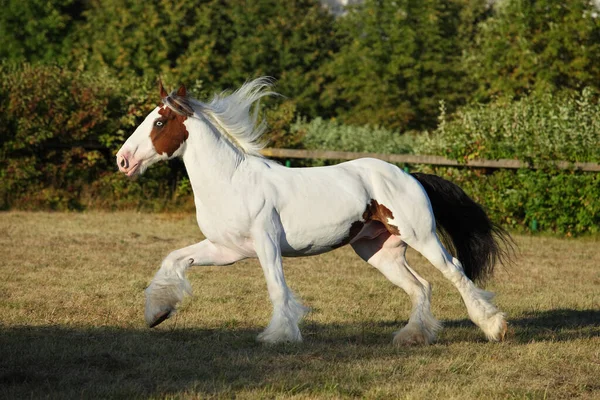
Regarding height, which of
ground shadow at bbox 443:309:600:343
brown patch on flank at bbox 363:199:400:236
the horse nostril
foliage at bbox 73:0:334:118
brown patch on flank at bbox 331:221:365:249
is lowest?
ground shadow at bbox 443:309:600:343

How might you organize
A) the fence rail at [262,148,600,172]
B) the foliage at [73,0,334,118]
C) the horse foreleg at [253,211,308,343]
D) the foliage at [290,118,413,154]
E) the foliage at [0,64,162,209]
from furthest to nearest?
the foliage at [73,0,334,118] < the foliage at [290,118,413,154] < the foliage at [0,64,162,209] < the fence rail at [262,148,600,172] < the horse foreleg at [253,211,308,343]

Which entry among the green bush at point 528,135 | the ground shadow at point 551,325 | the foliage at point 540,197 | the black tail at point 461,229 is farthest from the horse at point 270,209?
the green bush at point 528,135

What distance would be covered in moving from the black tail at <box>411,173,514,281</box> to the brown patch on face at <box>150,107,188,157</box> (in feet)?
7.19

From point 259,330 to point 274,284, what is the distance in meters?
0.98

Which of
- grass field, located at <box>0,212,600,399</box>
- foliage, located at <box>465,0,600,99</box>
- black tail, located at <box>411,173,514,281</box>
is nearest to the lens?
grass field, located at <box>0,212,600,399</box>

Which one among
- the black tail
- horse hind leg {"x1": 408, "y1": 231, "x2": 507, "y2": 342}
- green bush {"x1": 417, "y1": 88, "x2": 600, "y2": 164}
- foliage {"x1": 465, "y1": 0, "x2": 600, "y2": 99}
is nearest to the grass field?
horse hind leg {"x1": 408, "y1": 231, "x2": 507, "y2": 342}

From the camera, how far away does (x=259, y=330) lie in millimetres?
7598

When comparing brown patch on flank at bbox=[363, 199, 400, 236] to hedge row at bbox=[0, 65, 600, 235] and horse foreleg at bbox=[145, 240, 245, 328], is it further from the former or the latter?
hedge row at bbox=[0, 65, 600, 235]

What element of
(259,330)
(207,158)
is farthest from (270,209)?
(259,330)

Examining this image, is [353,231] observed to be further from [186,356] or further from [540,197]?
[540,197]

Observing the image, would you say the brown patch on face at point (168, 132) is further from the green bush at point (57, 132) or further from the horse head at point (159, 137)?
the green bush at point (57, 132)

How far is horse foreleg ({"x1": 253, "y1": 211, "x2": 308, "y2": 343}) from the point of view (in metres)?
6.68

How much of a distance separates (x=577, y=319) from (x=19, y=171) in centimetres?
1275

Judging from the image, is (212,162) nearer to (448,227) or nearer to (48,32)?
(448,227)
